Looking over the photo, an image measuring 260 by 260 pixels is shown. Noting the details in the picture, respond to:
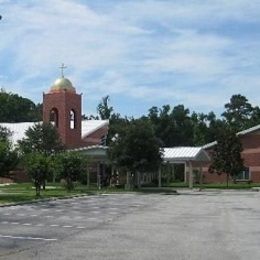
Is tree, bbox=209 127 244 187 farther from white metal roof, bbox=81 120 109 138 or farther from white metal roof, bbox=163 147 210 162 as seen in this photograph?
white metal roof, bbox=81 120 109 138

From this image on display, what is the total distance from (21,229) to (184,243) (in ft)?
17.1

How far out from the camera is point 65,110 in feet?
246

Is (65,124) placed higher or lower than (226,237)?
higher

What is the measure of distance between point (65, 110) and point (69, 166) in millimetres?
28218

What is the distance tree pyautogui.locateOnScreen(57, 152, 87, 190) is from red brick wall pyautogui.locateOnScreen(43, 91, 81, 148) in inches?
1013

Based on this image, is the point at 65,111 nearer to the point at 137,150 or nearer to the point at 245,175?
the point at 245,175

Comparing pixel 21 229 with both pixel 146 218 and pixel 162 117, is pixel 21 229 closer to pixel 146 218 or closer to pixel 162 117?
pixel 146 218

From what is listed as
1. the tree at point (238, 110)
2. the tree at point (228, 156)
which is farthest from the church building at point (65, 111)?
the tree at point (238, 110)

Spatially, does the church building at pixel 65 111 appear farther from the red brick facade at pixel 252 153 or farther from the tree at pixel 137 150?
the tree at pixel 137 150

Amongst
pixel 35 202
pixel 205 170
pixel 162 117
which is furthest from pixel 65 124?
pixel 35 202

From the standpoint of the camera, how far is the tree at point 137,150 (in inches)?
2024

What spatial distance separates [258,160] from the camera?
240 ft

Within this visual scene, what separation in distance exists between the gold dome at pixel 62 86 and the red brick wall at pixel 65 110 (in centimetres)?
58

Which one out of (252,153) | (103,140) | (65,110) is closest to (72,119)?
(65,110)
